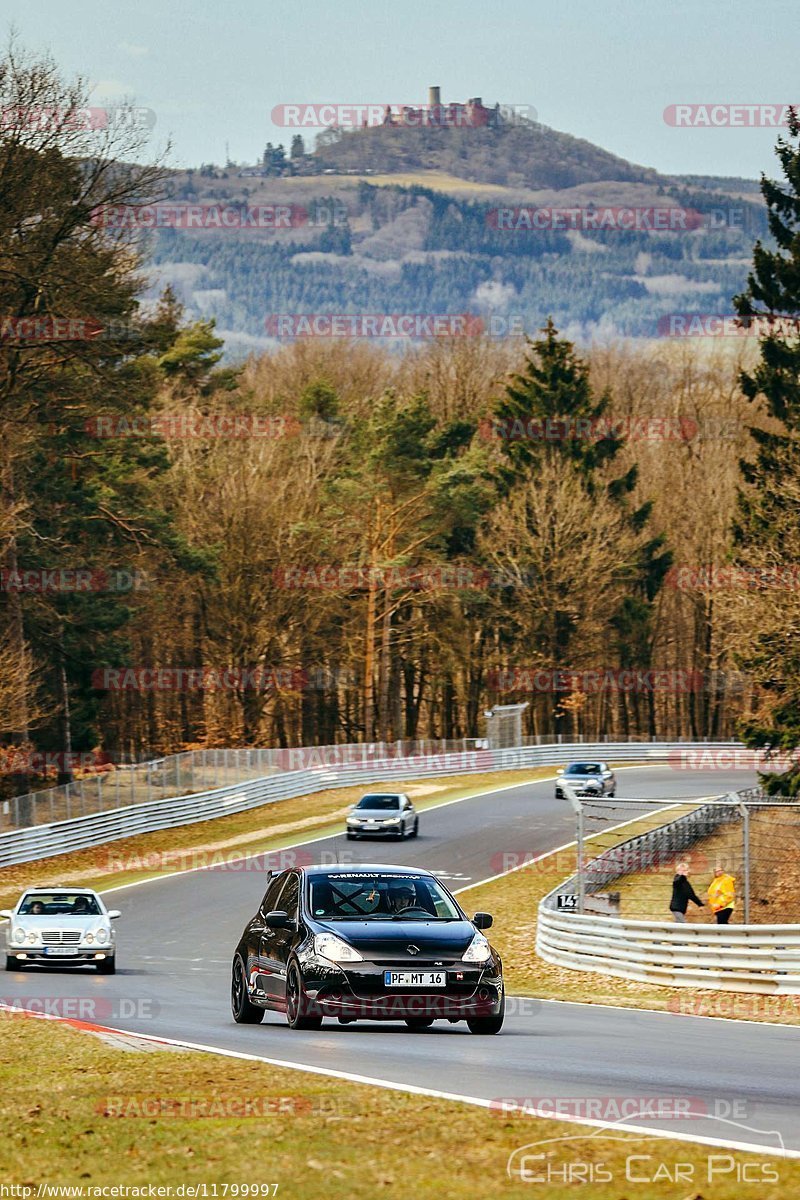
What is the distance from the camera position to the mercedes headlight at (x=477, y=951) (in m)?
14.6

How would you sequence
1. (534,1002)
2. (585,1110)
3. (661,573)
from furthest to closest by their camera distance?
(661,573), (534,1002), (585,1110)

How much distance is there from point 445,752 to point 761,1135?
2375 inches

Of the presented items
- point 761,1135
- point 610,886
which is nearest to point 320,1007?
point 761,1135

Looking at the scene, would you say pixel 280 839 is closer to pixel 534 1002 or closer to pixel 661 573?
pixel 534 1002

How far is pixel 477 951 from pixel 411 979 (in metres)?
0.65

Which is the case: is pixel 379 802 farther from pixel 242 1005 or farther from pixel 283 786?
pixel 242 1005

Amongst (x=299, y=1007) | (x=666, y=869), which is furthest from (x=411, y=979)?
(x=666, y=869)

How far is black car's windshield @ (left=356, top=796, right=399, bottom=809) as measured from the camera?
48062 mm

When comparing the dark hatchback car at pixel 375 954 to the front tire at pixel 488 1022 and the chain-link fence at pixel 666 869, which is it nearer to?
the front tire at pixel 488 1022

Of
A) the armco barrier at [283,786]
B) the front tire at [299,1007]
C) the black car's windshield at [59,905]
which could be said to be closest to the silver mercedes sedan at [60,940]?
the black car's windshield at [59,905]

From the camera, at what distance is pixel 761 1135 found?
30.4ft

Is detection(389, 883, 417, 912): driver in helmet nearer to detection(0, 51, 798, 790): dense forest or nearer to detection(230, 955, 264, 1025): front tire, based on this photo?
detection(230, 955, 264, 1025): front tire

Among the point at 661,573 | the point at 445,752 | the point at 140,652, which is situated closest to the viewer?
the point at 445,752

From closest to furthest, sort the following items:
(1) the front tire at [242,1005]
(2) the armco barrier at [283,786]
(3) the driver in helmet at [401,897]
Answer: (3) the driver in helmet at [401,897]
(1) the front tire at [242,1005]
(2) the armco barrier at [283,786]
